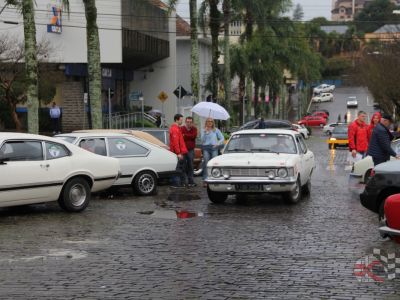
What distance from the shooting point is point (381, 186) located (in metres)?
10.5

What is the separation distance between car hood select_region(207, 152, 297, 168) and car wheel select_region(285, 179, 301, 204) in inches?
22.5

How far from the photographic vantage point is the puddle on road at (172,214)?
39.9 feet

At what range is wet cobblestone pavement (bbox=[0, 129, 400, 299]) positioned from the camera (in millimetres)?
7102

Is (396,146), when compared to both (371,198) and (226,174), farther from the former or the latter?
(371,198)

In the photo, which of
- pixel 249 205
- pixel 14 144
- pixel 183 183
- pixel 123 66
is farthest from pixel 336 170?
pixel 123 66

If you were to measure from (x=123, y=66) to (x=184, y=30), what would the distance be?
11.1 m

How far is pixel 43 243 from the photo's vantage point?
381 inches

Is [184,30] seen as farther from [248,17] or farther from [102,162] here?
[102,162]

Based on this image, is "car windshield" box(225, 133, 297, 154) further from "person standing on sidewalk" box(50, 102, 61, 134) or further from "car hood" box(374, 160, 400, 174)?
"person standing on sidewalk" box(50, 102, 61, 134)

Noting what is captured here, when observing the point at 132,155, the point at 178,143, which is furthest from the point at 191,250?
the point at 178,143

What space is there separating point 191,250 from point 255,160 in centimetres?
445
